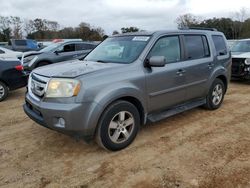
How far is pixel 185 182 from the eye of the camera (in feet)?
10.7

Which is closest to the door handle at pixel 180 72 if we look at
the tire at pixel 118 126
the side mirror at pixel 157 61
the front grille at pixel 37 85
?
the side mirror at pixel 157 61

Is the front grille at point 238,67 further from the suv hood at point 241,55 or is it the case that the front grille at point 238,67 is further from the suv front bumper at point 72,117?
the suv front bumper at point 72,117

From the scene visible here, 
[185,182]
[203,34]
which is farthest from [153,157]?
[203,34]

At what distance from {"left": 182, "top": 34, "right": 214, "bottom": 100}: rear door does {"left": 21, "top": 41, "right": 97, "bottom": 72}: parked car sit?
6.00 m

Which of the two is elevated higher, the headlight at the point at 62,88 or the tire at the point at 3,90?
→ the headlight at the point at 62,88

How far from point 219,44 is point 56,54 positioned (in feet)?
22.1

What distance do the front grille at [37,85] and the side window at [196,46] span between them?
267 cm

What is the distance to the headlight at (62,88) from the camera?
142 inches

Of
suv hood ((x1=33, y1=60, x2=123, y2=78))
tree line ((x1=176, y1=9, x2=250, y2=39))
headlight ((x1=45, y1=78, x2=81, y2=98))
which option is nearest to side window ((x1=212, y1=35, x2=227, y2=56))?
suv hood ((x1=33, y1=60, x2=123, y2=78))

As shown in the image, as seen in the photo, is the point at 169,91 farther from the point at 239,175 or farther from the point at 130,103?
the point at 239,175

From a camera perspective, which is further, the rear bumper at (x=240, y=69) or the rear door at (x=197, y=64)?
the rear bumper at (x=240, y=69)

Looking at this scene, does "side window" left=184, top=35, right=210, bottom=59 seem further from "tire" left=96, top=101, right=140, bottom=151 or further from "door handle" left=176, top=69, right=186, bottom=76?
"tire" left=96, top=101, right=140, bottom=151

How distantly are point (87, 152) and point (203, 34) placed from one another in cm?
340

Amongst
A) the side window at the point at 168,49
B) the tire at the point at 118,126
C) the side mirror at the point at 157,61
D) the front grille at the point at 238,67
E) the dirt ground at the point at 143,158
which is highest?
the side window at the point at 168,49
